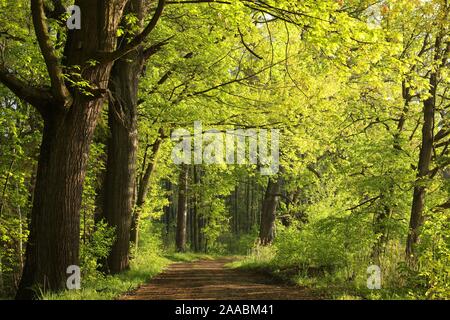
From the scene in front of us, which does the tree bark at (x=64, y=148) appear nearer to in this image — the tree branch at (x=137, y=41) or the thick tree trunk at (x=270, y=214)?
the tree branch at (x=137, y=41)

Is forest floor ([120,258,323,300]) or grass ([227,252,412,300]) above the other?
grass ([227,252,412,300])

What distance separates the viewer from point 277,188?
21.2 m

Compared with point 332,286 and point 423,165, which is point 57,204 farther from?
point 423,165

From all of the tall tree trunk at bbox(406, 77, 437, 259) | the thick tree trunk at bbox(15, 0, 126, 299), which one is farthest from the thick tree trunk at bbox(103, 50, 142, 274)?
the tall tree trunk at bbox(406, 77, 437, 259)

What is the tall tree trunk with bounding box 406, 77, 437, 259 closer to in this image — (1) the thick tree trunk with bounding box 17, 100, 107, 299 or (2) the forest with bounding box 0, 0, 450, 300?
(2) the forest with bounding box 0, 0, 450, 300

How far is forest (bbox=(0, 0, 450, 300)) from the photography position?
7465mm

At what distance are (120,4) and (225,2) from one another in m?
1.71

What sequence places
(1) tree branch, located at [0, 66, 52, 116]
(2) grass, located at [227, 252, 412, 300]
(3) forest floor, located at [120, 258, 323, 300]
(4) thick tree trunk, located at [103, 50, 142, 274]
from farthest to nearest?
(4) thick tree trunk, located at [103, 50, 142, 274]
(3) forest floor, located at [120, 258, 323, 300]
(2) grass, located at [227, 252, 412, 300]
(1) tree branch, located at [0, 66, 52, 116]

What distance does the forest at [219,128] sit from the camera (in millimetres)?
7465

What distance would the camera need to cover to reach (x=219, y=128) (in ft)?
51.4

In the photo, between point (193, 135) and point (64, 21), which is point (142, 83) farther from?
point (64, 21)

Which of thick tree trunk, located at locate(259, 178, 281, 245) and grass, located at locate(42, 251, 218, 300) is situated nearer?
grass, located at locate(42, 251, 218, 300)

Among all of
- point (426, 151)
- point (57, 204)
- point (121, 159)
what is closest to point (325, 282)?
point (426, 151)
